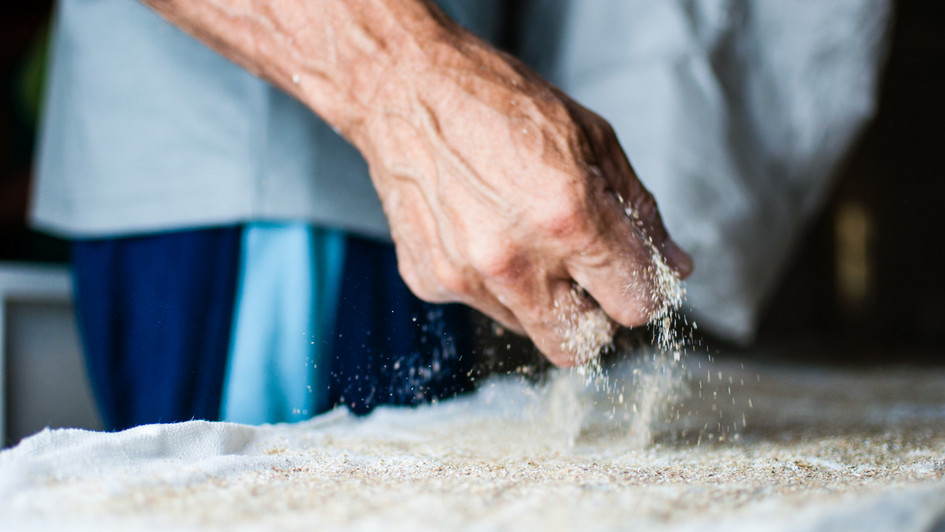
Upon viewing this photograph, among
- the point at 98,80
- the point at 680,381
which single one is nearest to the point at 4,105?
the point at 98,80

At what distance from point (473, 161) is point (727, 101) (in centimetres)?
50

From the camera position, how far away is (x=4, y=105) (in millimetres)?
1945

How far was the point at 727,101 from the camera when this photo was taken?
0.81 metres

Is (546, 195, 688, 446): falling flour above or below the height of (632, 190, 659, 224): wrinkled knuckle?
below

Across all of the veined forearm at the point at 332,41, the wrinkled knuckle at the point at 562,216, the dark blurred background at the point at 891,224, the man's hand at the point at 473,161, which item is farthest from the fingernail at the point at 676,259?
the dark blurred background at the point at 891,224

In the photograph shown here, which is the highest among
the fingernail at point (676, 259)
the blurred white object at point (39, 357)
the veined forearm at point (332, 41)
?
the veined forearm at point (332, 41)

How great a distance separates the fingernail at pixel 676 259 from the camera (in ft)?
1.64

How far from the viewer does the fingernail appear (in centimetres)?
50

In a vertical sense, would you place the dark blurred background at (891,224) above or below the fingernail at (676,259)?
above

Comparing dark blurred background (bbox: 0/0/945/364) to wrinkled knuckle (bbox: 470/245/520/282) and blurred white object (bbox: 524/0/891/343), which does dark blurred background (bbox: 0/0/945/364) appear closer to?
blurred white object (bbox: 524/0/891/343)

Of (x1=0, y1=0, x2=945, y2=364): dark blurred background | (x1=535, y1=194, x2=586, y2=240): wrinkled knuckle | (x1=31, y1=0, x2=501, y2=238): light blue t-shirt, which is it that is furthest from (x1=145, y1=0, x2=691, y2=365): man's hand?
(x1=0, y1=0, x2=945, y2=364): dark blurred background

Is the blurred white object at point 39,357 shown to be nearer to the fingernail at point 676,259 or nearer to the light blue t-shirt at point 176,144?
the light blue t-shirt at point 176,144

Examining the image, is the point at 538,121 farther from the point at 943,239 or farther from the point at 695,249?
the point at 943,239

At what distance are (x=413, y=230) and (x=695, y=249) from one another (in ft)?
1.49
